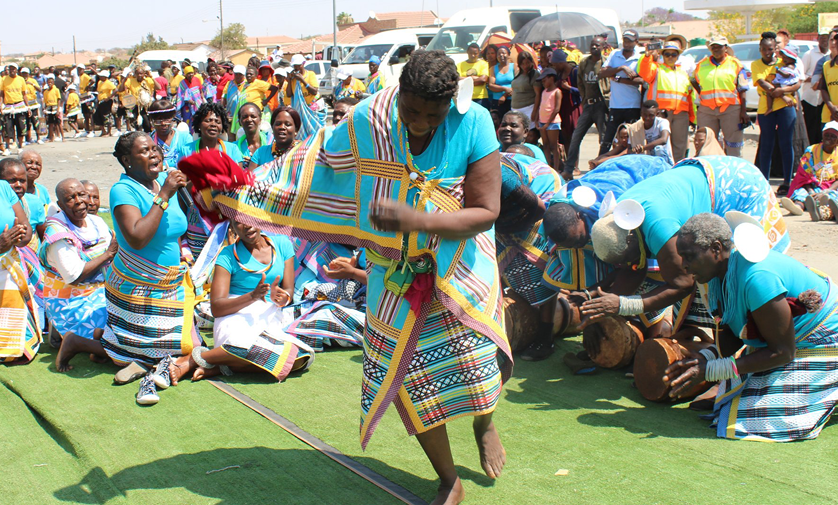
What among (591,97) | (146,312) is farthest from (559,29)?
(146,312)

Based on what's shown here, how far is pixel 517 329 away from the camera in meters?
5.30

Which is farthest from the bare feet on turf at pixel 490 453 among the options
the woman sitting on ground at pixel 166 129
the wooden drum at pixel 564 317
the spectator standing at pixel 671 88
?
the spectator standing at pixel 671 88

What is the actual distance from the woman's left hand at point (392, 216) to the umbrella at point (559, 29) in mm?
12870

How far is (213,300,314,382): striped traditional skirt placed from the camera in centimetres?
490

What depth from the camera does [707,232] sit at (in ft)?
12.1

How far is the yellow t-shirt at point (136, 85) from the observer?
19375 mm

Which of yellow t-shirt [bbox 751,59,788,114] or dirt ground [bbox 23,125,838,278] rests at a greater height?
yellow t-shirt [bbox 751,59,788,114]

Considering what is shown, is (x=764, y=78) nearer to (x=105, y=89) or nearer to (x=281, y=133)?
(x=281, y=133)

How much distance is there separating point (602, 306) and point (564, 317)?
1238 mm

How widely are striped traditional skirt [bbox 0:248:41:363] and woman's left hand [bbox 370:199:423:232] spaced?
388 centimetres

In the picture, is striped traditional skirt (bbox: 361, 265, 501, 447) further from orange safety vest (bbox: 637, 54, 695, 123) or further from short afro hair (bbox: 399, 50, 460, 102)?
orange safety vest (bbox: 637, 54, 695, 123)

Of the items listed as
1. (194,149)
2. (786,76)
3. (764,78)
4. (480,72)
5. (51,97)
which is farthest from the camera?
(51,97)

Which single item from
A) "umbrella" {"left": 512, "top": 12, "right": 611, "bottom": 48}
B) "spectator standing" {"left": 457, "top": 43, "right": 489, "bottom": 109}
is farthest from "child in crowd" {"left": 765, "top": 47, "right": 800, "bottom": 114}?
"umbrella" {"left": 512, "top": 12, "right": 611, "bottom": 48}

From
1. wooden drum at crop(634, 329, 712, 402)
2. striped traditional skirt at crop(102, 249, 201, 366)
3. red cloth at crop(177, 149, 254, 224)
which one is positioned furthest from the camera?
striped traditional skirt at crop(102, 249, 201, 366)
